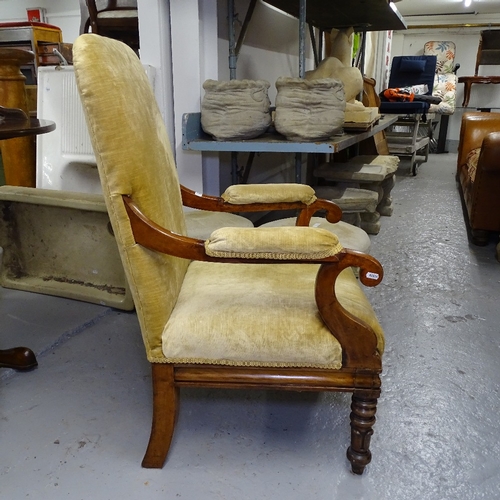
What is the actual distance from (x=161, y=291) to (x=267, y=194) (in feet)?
1.65

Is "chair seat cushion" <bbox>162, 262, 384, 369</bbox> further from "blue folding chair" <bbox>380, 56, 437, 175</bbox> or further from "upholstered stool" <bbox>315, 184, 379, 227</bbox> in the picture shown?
"blue folding chair" <bbox>380, 56, 437, 175</bbox>

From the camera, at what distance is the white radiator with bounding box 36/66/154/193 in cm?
222

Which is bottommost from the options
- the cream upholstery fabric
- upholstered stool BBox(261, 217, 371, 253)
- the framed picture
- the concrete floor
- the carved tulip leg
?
the concrete floor

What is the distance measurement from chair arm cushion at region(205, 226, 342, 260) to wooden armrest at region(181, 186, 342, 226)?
48 cm

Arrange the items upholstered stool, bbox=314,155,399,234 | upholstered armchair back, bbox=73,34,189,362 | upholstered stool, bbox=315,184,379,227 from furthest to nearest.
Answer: upholstered stool, bbox=314,155,399,234
upholstered stool, bbox=315,184,379,227
upholstered armchair back, bbox=73,34,189,362

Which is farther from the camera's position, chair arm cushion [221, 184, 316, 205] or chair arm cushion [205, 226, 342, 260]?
chair arm cushion [221, 184, 316, 205]

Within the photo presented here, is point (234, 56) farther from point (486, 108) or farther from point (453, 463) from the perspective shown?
point (486, 108)

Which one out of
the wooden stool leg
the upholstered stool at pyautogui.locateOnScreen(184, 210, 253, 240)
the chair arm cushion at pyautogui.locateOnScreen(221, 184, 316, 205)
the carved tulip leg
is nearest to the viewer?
the carved tulip leg

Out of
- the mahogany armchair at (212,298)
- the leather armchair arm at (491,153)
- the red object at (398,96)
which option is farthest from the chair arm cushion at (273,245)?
the red object at (398,96)

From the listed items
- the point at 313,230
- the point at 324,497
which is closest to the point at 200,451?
the point at 324,497

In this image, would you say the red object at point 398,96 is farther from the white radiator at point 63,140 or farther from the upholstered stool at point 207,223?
the upholstered stool at point 207,223

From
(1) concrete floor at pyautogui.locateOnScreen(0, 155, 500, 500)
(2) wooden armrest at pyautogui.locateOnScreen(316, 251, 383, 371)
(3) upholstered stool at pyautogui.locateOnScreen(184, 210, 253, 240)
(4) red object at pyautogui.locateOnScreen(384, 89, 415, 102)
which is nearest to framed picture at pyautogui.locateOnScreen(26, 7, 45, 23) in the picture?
(4) red object at pyautogui.locateOnScreen(384, 89, 415, 102)

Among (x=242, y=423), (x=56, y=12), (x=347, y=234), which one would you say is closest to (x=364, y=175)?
(x=347, y=234)

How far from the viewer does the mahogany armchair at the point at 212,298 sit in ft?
3.16
